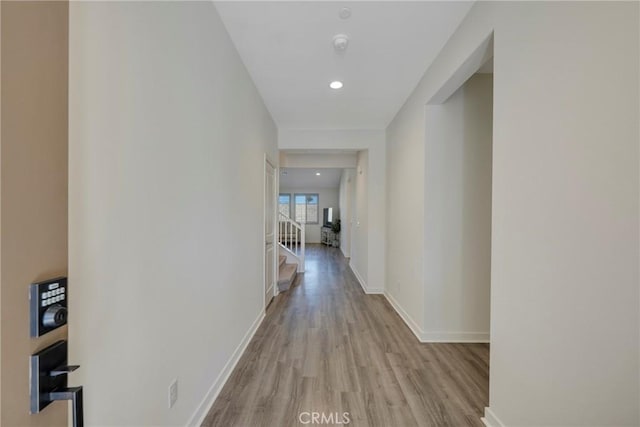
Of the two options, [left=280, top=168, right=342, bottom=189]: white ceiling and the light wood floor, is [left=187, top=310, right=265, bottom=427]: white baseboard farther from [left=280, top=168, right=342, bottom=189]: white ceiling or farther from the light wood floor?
[left=280, top=168, right=342, bottom=189]: white ceiling

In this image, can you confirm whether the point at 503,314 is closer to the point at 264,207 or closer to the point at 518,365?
the point at 518,365

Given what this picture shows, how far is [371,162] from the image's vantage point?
445 cm

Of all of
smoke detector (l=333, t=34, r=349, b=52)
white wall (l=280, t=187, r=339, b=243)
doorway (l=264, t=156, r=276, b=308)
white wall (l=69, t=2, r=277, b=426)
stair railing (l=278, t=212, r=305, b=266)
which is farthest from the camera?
white wall (l=280, t=187, r=339, b=243)

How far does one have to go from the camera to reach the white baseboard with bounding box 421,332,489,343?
106 inches

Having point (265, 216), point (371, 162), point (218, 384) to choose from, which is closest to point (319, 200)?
point (371, 162)

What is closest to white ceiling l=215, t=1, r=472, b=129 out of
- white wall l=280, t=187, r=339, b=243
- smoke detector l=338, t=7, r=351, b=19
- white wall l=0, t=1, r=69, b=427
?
smoke detector l=338, t=7, r=351, b=19

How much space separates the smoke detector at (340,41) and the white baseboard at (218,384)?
265 centimetres

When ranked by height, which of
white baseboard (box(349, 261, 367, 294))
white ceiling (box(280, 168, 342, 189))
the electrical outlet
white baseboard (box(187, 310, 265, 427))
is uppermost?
white ceiling (box(280, 168, 342, 189))

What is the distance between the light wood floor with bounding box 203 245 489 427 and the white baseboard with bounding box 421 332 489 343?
71 mm

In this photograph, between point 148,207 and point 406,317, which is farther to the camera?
point 406,317

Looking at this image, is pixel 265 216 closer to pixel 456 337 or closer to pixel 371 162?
pixel 371 162

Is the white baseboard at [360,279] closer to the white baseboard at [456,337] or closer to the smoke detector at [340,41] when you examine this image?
the white baseboard at [456,337]

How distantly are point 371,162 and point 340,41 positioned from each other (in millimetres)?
2482

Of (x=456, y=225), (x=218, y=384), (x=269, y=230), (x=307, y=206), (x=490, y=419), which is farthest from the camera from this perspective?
(x=307, y=206)
